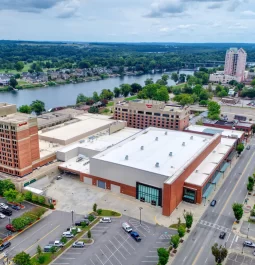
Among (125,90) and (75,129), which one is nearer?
(75,129)

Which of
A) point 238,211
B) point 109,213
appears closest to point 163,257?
point 109,213

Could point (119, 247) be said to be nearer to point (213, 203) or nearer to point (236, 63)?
point (213, 203)

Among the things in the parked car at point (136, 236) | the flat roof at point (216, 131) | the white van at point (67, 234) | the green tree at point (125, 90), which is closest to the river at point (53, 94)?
the green tree at point (125, 90)

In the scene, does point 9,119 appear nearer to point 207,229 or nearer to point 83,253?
point 83,253

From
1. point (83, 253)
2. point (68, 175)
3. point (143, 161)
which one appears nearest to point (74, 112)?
point (68, 175)

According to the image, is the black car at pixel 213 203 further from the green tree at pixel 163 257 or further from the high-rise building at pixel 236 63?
the high-rise building at pixel 236 63

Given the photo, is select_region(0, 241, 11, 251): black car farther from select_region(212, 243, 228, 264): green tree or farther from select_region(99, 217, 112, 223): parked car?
select_region(212, 243, 228, 264): green tree
